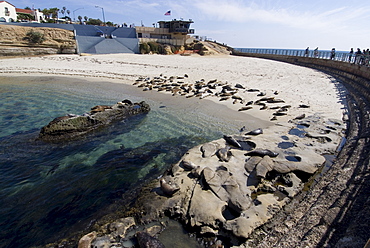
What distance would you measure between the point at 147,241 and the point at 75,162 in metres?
4.49

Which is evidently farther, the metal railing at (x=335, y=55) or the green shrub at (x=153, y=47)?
the green shrub at (x=153, y=47)

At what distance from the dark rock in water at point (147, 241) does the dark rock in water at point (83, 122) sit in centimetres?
651

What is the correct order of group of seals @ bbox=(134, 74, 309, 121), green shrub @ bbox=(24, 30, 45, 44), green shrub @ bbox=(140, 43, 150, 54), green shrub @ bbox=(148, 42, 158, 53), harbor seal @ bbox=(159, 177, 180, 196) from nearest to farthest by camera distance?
harbor seal @ bbox=(159, 177, 180, 196) < group of seals @ bbox=(134, 74, 309, 121) < green shrub @ bbox=(24, 30, 45, 44) < green shrub @ bbox=(140, 43, 150, 54) < green shrub @ bbox=(148, 42, 158, 53)

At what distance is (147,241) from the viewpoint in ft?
11.8

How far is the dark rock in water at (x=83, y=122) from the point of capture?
8.46 metres

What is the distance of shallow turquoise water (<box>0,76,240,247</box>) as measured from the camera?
4.57 m

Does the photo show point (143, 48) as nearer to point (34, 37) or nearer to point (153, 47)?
point (153, 47)

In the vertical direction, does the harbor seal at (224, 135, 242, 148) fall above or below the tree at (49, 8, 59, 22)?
below

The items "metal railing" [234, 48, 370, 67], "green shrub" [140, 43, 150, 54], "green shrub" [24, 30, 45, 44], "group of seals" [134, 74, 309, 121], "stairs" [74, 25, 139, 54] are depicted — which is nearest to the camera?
"group of seals" [134, 74, 309, 121]

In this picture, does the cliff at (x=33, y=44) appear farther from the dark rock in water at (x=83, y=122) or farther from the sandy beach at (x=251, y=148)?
the dark rock in water at (x=83, y=122)

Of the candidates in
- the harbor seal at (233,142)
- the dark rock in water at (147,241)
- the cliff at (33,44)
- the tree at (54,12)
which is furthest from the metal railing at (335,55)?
the tree at (54,12)

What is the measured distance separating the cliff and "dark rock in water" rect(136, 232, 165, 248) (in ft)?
131

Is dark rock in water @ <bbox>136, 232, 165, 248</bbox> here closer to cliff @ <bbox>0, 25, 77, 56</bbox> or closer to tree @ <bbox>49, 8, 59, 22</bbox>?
cliff @ <bbox>0, 25, 77, 56</bbox>

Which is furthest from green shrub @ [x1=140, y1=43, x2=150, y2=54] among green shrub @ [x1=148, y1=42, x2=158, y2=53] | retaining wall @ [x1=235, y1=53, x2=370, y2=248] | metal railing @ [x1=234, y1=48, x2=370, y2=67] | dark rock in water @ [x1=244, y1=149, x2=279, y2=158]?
retaining wall @ [x1=235, y1=53, x2=370, y2=248]
